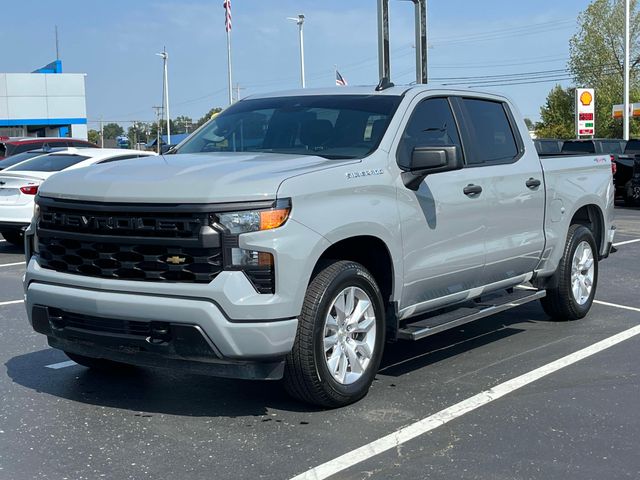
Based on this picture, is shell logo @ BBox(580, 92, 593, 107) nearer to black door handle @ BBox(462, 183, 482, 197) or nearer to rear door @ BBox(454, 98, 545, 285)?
rear door @ BBox(454, 98, 545, 285)

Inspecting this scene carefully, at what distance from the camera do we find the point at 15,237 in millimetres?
14047

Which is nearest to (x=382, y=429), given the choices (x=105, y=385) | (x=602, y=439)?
(x=602, y=439)

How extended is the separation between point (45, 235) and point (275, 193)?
1.51 metres

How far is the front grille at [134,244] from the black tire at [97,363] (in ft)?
3.33

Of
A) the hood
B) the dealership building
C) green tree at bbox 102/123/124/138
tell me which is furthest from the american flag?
green tree at bbox 102/123/124/138

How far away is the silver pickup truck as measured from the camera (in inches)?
184

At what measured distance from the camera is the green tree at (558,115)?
6384 cm

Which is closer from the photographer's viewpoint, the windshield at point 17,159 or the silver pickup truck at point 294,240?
the silver pickup truck at point 294,240

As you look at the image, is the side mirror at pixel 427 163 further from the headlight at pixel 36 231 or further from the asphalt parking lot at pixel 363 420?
the headlight at pixel 36 231

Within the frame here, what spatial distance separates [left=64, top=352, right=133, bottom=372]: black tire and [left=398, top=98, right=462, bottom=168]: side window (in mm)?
2394

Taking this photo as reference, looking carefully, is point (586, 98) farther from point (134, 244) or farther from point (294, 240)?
point (134, 244)

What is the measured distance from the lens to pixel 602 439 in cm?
468

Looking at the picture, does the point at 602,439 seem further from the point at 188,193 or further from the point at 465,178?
the point at 188,193

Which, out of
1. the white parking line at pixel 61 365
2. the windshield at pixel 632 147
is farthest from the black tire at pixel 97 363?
the windshield at pixel 632 147
